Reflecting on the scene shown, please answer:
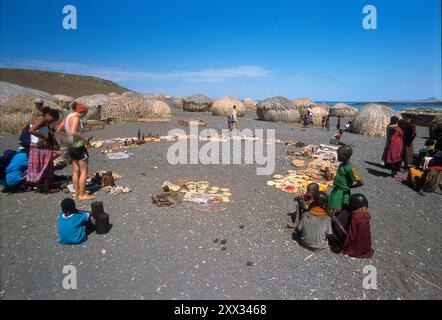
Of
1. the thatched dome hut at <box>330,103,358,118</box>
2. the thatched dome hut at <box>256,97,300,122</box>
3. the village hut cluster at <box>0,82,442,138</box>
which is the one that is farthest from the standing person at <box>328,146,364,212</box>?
the thatched dome hut at <box>330,103,358,118</box>

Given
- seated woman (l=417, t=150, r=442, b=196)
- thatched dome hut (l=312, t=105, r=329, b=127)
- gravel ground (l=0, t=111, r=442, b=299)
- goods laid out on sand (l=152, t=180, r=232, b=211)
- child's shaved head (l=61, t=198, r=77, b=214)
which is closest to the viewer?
gravel ground (l=0, t=111, r=442, b=299)

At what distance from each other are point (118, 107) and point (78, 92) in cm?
4772

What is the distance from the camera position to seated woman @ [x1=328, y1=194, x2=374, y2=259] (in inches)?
174

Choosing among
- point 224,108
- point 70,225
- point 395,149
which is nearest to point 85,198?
point 70,225

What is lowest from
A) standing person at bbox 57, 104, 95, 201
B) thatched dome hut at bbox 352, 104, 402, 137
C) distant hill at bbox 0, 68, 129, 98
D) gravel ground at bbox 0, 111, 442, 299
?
gravel ground at bbox 0, 111, 442, 299

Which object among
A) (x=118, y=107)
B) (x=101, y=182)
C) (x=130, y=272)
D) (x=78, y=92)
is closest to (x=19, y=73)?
(x=78, y=92)

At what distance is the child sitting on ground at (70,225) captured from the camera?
14.8ft

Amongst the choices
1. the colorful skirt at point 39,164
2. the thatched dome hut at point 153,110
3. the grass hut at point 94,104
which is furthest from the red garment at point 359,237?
the grass hut at point 94,104

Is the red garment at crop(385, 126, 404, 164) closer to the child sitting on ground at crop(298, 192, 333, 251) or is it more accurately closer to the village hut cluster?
the village hut cluster

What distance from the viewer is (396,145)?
29.8 ft

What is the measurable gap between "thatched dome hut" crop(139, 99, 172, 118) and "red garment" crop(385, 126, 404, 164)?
1944 cm

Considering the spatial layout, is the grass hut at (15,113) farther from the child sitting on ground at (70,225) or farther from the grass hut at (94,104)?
the child sitting on ground at (70,225)

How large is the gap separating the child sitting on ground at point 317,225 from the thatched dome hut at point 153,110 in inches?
842
